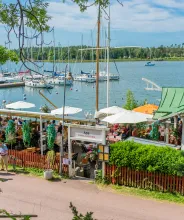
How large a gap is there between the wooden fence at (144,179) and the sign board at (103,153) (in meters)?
0.43

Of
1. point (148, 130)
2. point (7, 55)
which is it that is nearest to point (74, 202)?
point (7, 55)

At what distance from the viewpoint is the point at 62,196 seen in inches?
455

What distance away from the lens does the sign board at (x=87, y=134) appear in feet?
40.9

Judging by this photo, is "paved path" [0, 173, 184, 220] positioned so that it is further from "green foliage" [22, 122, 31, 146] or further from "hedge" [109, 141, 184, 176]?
"green foliage" [22, 122, 31, 146]

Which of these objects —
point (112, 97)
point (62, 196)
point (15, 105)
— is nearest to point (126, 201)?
point (62, 196)

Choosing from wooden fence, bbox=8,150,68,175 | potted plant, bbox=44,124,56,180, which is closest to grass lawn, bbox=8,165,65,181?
wooden fence, bbox=8,150,68,175

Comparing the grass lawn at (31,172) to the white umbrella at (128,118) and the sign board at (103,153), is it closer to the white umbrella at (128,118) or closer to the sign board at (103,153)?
the sign board at (103,153)

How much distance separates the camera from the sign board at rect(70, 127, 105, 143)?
40.9 feet

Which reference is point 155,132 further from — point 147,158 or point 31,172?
point 31,172

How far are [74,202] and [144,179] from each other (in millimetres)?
2616

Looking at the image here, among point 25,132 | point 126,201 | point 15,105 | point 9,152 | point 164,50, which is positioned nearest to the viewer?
point 126,201

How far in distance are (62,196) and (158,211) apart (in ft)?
10.7

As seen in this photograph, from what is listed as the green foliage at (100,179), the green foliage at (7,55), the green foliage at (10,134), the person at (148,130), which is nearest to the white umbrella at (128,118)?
the person at (148,130)

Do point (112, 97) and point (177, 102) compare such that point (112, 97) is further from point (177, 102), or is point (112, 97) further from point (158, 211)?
point (158, 211)
